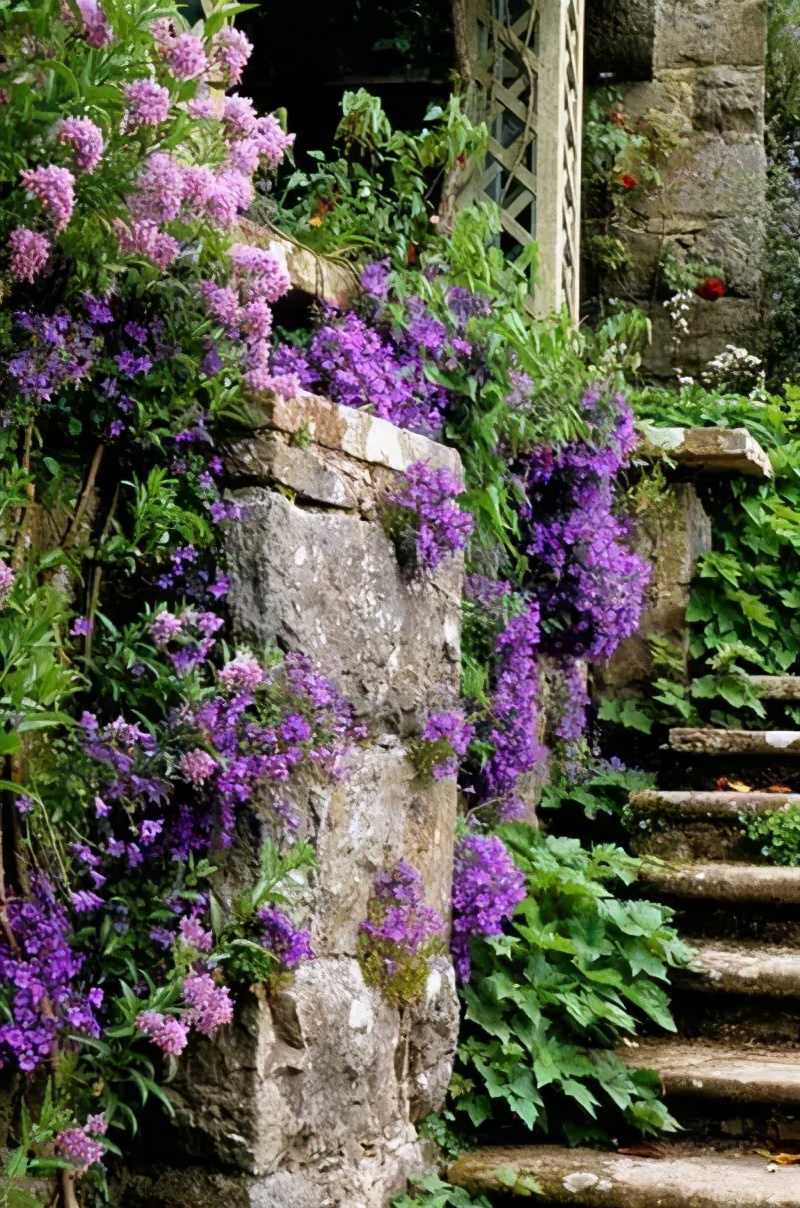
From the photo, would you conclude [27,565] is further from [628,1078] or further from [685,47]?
[685,47]

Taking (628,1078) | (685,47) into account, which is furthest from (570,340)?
(685,47)

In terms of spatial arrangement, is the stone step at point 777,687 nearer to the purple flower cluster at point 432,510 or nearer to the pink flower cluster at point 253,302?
the purple flower cluster at point 432,510

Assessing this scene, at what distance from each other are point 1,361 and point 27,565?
1.09 feet

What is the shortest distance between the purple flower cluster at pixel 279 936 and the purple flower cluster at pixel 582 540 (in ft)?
5.91

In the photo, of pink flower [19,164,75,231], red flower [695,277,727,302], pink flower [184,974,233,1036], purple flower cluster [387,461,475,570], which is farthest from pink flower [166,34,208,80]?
red flower [695,277,727,302]

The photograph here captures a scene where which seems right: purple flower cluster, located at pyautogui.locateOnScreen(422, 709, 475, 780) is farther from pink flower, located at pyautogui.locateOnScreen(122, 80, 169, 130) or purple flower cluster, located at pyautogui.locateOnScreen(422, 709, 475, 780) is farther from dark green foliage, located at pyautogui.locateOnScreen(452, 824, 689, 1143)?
pink flower, located at pyautogui.locateOnScreen(122, 80, 169, 130)

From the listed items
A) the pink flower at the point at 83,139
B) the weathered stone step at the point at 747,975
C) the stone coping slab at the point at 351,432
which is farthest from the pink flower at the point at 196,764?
the weathered stone step at the point at 747,975

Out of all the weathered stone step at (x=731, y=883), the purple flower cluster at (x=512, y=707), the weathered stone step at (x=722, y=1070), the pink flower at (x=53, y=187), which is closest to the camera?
the pink flower at (x=53, y=187)

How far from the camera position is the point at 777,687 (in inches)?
210

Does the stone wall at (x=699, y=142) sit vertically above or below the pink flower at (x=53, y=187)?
above

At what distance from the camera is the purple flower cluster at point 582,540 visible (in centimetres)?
428

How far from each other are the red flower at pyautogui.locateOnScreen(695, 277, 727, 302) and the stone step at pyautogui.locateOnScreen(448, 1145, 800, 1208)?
5.18 m

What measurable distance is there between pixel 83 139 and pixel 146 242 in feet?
0.81

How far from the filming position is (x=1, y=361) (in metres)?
2.39
